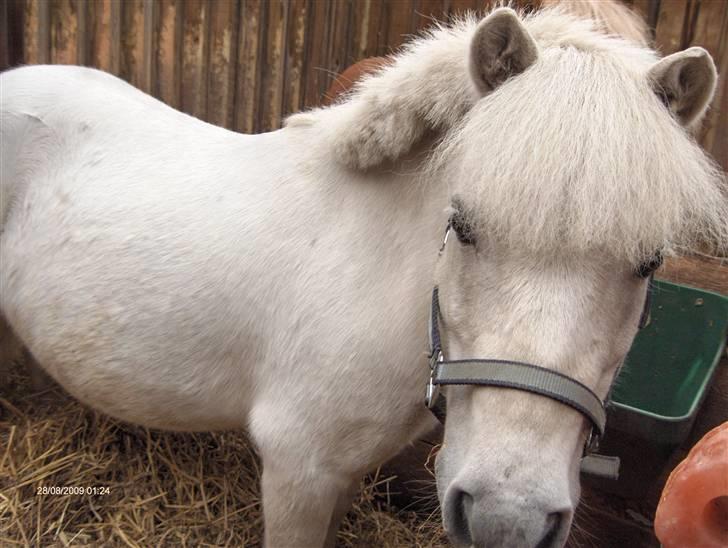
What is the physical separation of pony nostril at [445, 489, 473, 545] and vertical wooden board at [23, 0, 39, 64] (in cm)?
413

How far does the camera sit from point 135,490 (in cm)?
247

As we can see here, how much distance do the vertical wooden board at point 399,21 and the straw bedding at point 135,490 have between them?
2.01 meters

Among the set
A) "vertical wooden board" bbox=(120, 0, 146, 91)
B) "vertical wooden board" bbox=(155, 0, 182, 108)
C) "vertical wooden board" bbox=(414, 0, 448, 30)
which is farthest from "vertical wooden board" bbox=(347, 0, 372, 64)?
"vertical wooden board" bbox=(120, 0, 146, 91)

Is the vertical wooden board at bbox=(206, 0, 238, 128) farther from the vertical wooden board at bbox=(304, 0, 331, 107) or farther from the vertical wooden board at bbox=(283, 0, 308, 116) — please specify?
the vertical wooden board at bbox=(304, 0, 331, 107)

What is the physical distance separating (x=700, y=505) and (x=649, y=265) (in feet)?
1.56

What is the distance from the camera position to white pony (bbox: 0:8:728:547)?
116cm

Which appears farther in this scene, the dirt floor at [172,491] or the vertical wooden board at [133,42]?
the vertical wooden board at [133,42]

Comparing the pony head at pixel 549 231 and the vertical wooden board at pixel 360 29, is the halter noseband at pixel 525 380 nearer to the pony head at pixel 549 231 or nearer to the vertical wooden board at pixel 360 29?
the pony head at pixel 549 231

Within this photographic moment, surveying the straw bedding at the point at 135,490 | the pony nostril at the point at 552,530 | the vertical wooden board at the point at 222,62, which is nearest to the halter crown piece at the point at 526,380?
the pony nostril at the point at 552,530

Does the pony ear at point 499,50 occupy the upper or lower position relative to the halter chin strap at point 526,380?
upper

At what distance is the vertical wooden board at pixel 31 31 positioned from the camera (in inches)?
165

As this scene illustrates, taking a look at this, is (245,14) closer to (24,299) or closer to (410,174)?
(24,299)

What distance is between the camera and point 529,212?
116cm

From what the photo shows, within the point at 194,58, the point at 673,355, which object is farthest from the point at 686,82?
the point at 194,58
